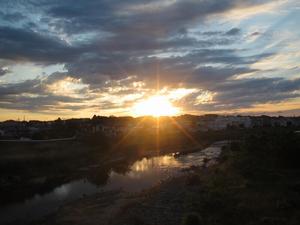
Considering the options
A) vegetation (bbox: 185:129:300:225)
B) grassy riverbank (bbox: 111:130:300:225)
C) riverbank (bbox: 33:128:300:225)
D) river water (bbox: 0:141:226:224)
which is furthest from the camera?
river water (bbox: 0:141:226:224)

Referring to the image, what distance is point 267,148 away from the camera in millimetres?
41094

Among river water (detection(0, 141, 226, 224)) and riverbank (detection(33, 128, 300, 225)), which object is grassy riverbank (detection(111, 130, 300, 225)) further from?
river water (detection(0, 141, 226, 224))

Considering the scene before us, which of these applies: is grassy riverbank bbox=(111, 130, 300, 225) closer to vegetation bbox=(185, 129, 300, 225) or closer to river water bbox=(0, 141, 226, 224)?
vegetation bbox=(185, 129, 300, 225)

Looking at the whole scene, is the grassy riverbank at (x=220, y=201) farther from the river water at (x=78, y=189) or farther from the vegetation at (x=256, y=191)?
the river water at (x=78, y=189)

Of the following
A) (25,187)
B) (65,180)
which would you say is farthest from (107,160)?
(25,187)

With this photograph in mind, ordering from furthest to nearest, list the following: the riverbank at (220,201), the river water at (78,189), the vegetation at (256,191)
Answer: the river water at (78,189)
the riverbank at (220,201)
the vegetation at (256,191)

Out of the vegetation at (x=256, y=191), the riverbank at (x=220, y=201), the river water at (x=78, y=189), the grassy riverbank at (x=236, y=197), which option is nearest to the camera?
the vegetation at (x=256, y=191)

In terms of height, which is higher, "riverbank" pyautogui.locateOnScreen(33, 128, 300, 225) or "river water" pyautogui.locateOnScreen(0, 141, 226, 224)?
"riverbank" pyautogui.locateOnScreen(33, 128, 300, 225)

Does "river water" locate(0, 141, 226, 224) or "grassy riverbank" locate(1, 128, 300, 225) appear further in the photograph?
"river water" locate(0, 141, 226, 224)

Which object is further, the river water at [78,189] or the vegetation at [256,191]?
the river water at [78,189]

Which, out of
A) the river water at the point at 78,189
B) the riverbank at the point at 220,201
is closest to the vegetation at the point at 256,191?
the riverbank at the point at 220,201

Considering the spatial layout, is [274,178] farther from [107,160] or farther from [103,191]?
[107,160]

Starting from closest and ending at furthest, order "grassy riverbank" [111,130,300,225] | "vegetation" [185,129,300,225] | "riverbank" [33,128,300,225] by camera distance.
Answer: "vegetation" [185,129,300,225]
"grassy riverbank" [111,130,300,225]
"riverbank" [33,128,300,225]

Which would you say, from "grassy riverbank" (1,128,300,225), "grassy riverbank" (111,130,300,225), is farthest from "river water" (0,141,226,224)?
"grassy riverbank" (111,130,300,225)
